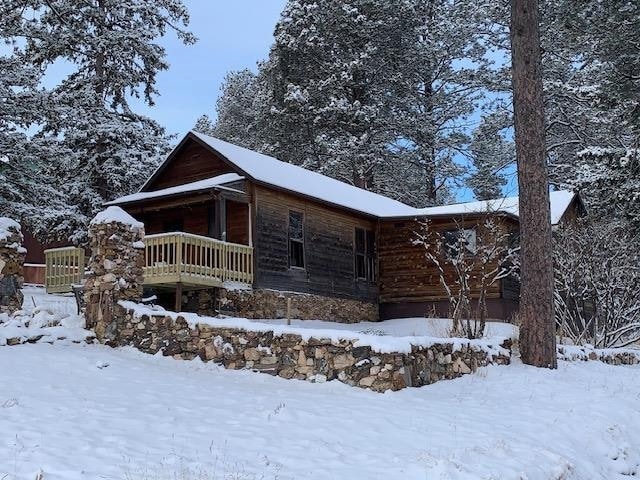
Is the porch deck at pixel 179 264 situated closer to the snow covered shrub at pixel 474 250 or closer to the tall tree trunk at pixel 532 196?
the snow covered shrub at pixel 474 250

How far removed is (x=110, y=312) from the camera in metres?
12.3

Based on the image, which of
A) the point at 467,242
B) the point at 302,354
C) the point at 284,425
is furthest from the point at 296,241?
the point at 284,425

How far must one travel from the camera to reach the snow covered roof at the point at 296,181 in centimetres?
1991

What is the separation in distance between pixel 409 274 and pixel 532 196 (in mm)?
11586

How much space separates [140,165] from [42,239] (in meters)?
4.08

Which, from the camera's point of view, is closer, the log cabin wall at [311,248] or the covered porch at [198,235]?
the covered porch at [198,235]

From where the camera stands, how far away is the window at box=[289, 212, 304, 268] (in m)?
21.0

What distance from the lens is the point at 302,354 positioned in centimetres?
1006

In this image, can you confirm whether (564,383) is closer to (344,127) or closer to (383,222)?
(383,222)

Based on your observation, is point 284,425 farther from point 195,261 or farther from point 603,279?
point 603,279

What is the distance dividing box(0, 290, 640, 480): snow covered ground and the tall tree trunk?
1401mm

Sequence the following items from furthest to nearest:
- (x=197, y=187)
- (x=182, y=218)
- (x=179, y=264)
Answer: (x=182, y=218) < (x=197, y=187) < (x=179, y=264)

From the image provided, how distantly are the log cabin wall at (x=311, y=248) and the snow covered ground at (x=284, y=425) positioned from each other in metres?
8.79

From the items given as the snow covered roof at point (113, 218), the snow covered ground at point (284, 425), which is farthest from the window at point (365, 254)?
the snow covered ground at point (284, 425)
